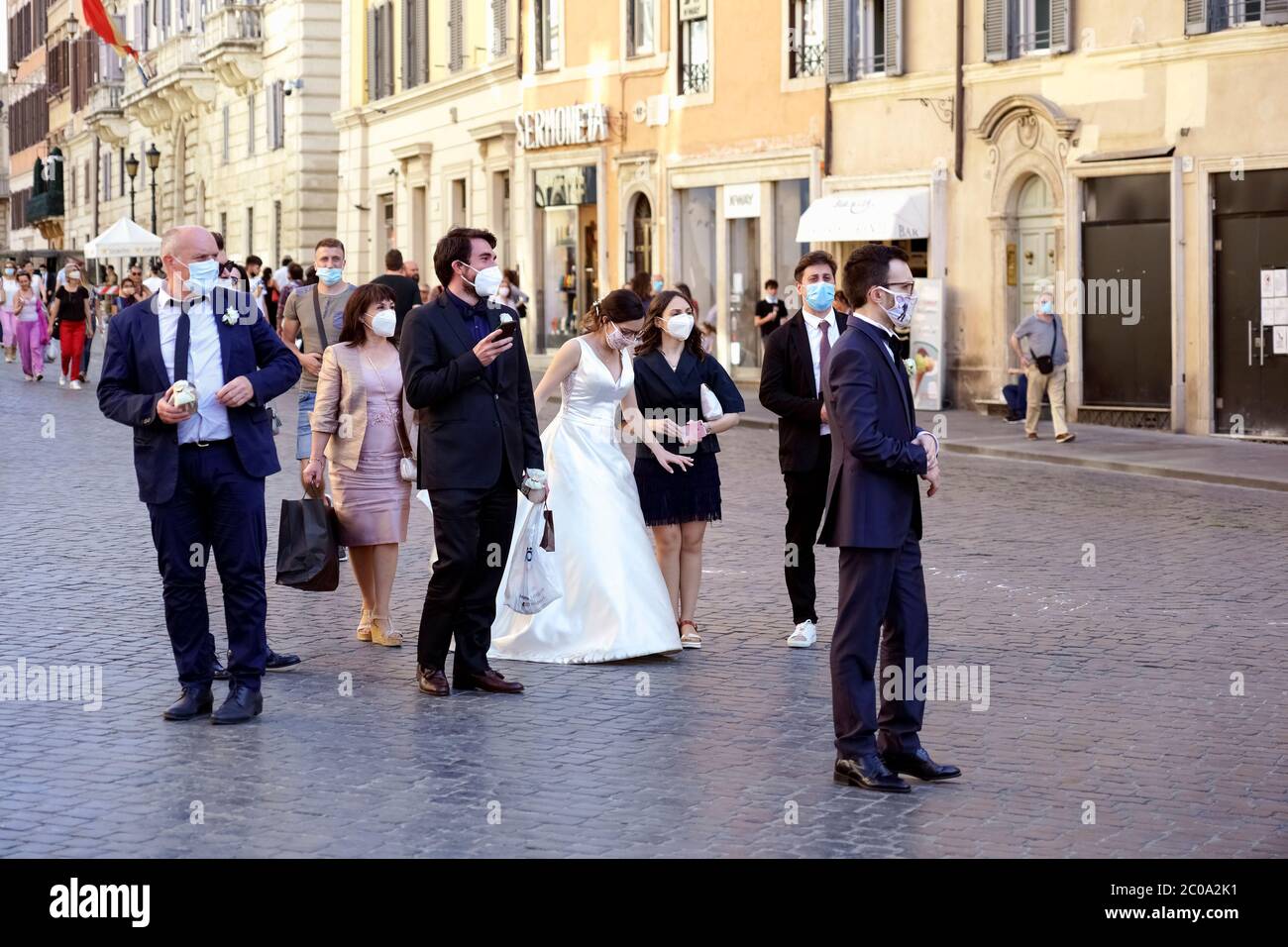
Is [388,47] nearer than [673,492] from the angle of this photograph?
No

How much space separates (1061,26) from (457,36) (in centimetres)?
1884

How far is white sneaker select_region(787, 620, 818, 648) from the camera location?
10.5 m

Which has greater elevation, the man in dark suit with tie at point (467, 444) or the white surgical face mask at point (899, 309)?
the white surgical face mask at point (899, 309)

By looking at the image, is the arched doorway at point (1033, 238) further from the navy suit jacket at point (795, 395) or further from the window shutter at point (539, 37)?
the navy suit jacket at point (795, 395)

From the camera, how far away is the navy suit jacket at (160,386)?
27.7 feet

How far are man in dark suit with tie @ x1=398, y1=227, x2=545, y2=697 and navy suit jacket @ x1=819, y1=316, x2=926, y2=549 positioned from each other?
193 cm

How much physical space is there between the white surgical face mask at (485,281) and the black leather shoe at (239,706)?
6.21 feet

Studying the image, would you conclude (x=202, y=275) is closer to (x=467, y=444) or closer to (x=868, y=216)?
(x=467, y=444)

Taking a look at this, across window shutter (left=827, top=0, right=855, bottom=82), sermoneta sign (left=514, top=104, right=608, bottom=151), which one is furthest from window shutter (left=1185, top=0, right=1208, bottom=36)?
sermoneta sign (left=514, top=104, right=608, bottom=151)

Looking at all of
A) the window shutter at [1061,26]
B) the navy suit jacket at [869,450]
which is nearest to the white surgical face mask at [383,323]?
the navy suit jacket at [869,450]

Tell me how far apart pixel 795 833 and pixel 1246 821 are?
1435 mm

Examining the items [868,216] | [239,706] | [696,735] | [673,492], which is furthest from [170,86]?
[696,735]

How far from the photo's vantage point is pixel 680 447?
1093 centimetres

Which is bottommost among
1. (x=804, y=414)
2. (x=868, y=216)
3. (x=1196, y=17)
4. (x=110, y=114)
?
(x=804, y=414)
